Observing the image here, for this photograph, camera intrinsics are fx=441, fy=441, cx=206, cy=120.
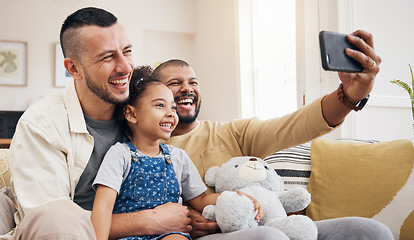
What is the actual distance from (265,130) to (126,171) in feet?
1.99

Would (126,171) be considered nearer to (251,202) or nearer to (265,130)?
(251,202)

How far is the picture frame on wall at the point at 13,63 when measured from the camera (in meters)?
5.30

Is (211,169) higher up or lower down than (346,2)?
lower down

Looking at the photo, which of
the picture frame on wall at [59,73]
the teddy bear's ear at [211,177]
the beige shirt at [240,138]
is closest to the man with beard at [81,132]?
the teddy bear's ear at [211,177]

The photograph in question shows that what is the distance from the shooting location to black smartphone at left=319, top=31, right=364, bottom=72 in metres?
1.17

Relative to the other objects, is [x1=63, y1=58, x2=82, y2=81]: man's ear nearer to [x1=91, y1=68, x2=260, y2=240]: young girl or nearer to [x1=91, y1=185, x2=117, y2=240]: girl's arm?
[x1=91, y1=68, x2=260, y2=240]: young girl

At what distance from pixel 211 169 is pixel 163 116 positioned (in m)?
0.31

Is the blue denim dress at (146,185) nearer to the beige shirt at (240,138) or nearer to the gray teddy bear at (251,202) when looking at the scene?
the gray teddy bear at (251,202)

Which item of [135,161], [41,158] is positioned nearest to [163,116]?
[135,161]

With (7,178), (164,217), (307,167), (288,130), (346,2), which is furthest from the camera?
(346,2)

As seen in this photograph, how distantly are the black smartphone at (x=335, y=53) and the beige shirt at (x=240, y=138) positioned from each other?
0.35 metres

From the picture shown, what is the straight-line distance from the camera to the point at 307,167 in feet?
6.93

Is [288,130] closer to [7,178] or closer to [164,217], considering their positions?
[164,217]

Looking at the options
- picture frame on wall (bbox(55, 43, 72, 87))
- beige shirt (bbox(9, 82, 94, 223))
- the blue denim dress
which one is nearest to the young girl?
the blue denim dress
